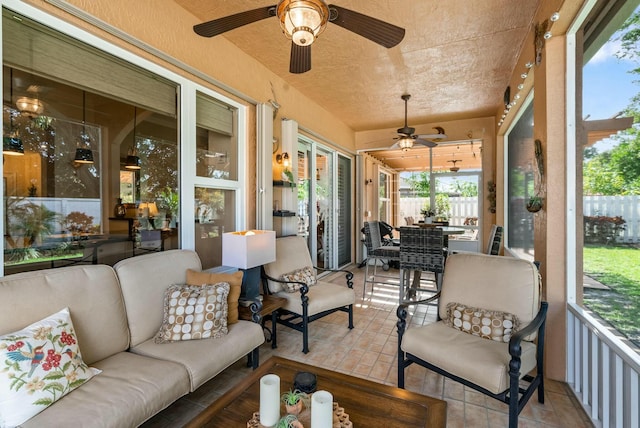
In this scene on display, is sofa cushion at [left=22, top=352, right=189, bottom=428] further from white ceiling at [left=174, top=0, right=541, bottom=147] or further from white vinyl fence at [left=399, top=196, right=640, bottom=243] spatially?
white ceiling at [left=174, top=0, right=541, bottom=147]

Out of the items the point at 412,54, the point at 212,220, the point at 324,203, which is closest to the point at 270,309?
the point at 212,220

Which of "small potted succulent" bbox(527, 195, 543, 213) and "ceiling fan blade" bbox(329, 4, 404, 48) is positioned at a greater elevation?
"ceiling fan blade" bbox(329, 4, 404, 48)

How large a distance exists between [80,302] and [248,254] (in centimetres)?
116

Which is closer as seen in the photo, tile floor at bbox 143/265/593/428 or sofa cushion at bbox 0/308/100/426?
sofa cushion at bbox 0/308/100/426

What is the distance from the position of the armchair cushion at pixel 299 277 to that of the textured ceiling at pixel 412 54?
2.41m

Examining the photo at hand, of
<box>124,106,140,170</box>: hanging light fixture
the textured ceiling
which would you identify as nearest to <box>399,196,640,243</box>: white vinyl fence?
the textured ceiling

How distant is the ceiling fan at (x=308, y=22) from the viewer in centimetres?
145

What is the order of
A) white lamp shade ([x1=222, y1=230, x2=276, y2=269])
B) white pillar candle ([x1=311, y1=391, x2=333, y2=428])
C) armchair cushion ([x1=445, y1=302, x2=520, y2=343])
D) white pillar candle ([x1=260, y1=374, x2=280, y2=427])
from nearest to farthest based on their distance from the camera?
1. white pillar candle ([x1=311, y1=391, x2=333, y2=428])
2. white pillar candle ([x1=260, y1=374, x2=280, y2=427])
3. armchair cushion ([x1=445, y1=302, x2=520, y2=343])
4. white lamp shade ([x1=222, y1=230, x2=276, y2=269])

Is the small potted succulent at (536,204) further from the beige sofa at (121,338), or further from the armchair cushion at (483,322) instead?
the beige sofa at (121,338)

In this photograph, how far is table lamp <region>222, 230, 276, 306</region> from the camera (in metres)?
2.55

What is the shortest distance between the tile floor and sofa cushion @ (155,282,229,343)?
0.48 meters

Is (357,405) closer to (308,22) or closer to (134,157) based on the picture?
(308,22)

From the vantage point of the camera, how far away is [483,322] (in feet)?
6.70

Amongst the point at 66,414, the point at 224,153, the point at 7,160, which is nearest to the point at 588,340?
the point at 66,414
